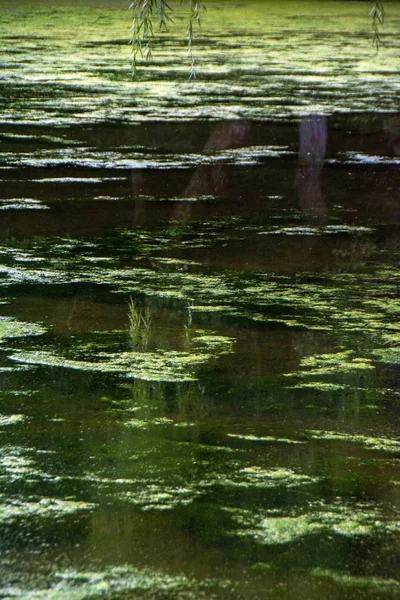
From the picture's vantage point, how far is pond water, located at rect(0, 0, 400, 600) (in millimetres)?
1369

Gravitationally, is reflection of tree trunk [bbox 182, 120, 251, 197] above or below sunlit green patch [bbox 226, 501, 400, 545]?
below

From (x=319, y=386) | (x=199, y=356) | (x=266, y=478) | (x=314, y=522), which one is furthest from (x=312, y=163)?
(x=314, y=522)

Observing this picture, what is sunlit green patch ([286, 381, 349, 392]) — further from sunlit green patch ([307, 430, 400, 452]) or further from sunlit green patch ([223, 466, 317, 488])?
sunlit green patch ([223, 466, 317, 488])

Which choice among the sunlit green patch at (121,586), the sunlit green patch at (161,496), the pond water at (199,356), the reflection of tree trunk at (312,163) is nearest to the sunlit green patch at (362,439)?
the pond water at (199,356)

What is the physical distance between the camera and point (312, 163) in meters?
4.11

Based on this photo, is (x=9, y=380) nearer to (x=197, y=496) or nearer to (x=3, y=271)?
(x=197, y=496)

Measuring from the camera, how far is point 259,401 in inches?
73.3

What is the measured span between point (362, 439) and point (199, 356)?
46 cm

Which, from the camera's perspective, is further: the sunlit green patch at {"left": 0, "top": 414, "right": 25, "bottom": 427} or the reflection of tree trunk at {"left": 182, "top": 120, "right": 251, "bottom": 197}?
the reflection of tree trunk at {"left": 182, "top": 120, "right": 251, "bottom": 197}

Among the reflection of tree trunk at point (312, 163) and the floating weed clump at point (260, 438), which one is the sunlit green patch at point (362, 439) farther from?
the reflection of tree trunk at point (312, 163)

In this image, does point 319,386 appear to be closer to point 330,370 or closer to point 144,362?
point 330,370

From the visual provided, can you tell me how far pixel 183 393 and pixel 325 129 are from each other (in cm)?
314

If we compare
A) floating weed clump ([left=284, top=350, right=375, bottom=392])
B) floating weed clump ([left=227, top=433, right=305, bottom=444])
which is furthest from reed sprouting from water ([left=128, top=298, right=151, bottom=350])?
floating weed clump ([left=227, top=433, right=305, bottom=444])

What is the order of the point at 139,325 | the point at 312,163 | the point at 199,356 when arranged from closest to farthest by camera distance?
the point at 199,356, the point at 139,325, the point at 312,163
